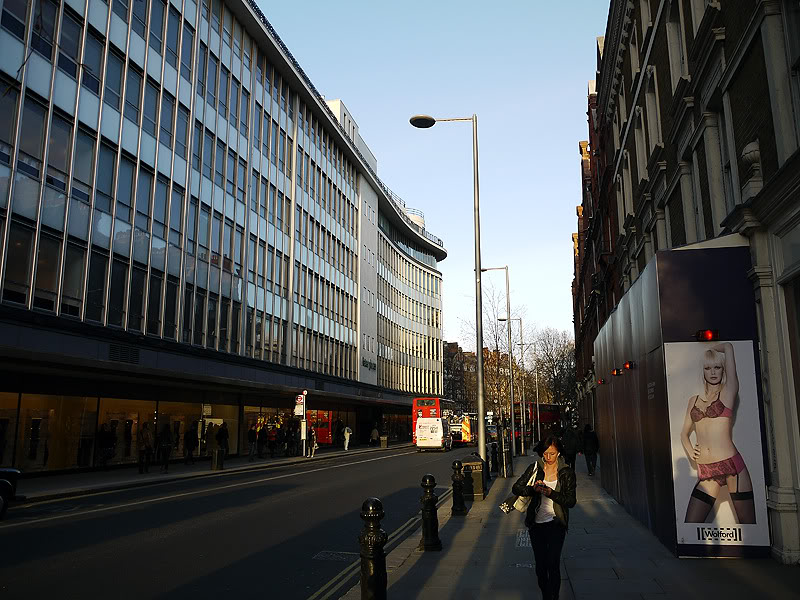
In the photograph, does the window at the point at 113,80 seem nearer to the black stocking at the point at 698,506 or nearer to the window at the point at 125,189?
the window at the point at 125,189

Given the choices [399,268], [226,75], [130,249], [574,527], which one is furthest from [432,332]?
[574,527]

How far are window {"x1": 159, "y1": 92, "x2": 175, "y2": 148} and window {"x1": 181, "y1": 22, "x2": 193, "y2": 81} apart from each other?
75.1 inches

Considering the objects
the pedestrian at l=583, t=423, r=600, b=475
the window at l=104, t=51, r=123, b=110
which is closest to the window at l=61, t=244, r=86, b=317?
the window at l=104, t=51, r=123, b=110

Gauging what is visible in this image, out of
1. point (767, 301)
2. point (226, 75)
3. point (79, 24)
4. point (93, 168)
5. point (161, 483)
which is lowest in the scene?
point (161, 483)

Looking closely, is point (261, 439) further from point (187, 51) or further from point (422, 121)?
point (422, 121)

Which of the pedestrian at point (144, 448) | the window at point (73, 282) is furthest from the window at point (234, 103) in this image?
the pedestrian at point (144, 448)

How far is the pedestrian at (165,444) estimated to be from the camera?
25.9 meters

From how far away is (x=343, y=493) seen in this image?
17672 millimetres

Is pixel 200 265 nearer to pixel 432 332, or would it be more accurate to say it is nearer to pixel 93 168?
pixel 93 168

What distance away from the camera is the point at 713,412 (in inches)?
329

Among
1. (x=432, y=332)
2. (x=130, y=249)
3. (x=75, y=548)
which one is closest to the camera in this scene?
(x=75, y=548)

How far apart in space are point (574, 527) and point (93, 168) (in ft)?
67.1

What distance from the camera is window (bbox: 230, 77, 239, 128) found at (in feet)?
115

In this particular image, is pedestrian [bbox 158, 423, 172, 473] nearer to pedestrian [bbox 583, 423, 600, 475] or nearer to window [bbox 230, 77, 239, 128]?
pedestrian [bbox 583, 423, 600, 475]
